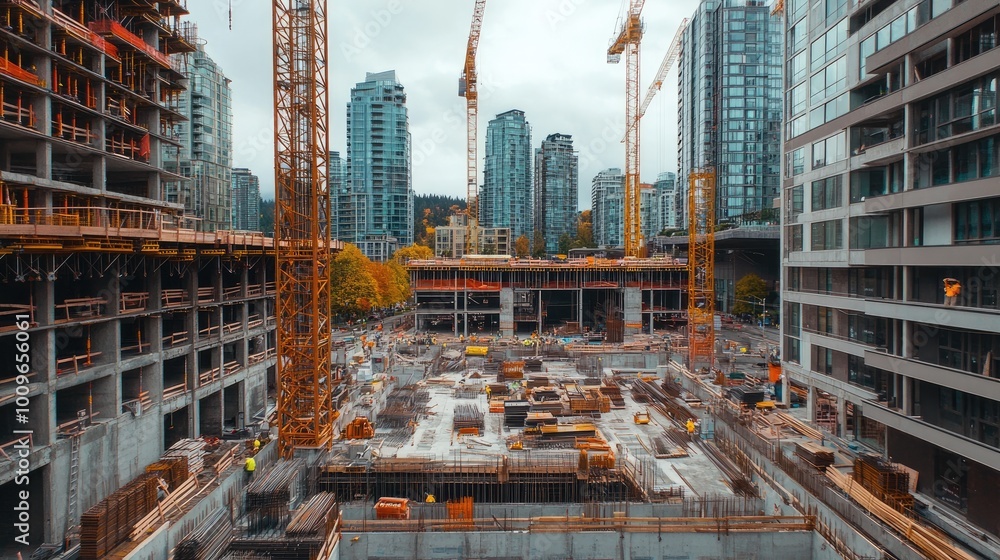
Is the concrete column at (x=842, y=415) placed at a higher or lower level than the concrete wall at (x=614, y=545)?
higher

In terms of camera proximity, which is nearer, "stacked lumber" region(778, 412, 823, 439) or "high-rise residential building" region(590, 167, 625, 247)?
"stacked lumber" region(778, 412, 823, 439)

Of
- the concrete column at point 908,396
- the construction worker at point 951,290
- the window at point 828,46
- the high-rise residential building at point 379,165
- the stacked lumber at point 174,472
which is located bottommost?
the stacked lumber at point 174,472

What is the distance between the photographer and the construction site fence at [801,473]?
57.3ft

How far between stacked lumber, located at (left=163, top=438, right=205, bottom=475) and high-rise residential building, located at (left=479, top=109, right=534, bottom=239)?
431 feet

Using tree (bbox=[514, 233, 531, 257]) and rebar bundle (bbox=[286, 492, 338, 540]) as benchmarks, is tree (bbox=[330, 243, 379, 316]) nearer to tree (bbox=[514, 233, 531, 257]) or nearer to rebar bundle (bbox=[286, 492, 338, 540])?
rebar bundle (bbox=[286, 492, 338, 540])

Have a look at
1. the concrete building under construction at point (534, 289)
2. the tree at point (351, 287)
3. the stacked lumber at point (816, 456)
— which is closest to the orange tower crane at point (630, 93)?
the concrete building under construction at point (534, 289)

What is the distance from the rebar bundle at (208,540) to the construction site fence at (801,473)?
1769 centimetres

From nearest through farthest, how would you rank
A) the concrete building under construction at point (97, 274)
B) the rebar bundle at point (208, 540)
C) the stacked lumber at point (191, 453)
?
the rebar bundle at point (208, 540) → the concrete building under construction at point (97, 274) → the stacked lumber at point (191, 453)

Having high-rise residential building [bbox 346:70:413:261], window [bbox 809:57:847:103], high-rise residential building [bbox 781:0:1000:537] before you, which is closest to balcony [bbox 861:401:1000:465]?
high-rise residential building [bbox 781:0:1000:537]

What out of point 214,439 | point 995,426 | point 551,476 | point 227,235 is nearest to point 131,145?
point 227,235

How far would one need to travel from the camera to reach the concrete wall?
18203 millimetres

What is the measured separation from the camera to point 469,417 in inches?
1171

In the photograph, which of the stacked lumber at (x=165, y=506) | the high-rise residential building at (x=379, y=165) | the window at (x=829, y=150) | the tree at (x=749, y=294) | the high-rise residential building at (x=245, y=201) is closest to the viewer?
the stacked lumber at (x=165, y=506)

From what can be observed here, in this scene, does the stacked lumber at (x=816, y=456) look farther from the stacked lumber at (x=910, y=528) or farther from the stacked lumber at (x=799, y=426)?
the stacked lumber at (x=799, y=426)
